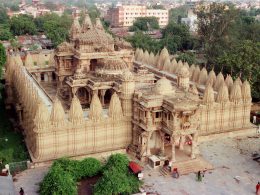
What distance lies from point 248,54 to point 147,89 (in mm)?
16270

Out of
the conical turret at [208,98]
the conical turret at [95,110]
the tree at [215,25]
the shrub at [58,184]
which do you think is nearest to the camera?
the shrub at [58,184]

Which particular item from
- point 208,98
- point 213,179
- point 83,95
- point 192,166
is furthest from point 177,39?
point 213,179

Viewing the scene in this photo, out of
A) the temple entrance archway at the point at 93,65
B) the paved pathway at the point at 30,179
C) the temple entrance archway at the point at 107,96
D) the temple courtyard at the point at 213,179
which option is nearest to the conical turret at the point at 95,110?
the paved pathway at the point at 30,179

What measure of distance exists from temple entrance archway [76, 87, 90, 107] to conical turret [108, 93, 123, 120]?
7971 millimetres

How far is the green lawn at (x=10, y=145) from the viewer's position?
24.8 m

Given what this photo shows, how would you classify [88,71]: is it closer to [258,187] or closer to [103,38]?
[103,38]

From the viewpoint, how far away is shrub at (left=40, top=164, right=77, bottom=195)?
65.1ft

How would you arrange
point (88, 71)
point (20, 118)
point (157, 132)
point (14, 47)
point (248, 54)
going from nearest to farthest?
point (157, 132), point (20, 118), point (88, 71), point (248, 54), point (14, 47)

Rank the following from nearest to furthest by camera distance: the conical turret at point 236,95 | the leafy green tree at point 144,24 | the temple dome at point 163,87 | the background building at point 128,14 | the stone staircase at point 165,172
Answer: the stone staircase at point 165,172 < the temple dome at point 163,87 < the conical turret at point 236,95 < the leafy green tree at point 144,24 < the background building at point 128,14

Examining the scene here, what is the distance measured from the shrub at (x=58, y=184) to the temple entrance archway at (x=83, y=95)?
40.7 ft

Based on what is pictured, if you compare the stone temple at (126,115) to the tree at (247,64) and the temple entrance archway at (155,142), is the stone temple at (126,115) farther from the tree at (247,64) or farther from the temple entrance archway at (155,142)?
the tree at (247,64)

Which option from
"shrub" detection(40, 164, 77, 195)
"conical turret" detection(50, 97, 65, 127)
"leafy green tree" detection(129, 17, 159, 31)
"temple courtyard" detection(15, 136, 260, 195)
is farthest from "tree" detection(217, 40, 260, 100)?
"leafy green tree" detection(129, 17, 159, 31)

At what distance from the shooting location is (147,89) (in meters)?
26.0

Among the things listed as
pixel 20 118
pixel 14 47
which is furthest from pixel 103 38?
pixel 14 47
